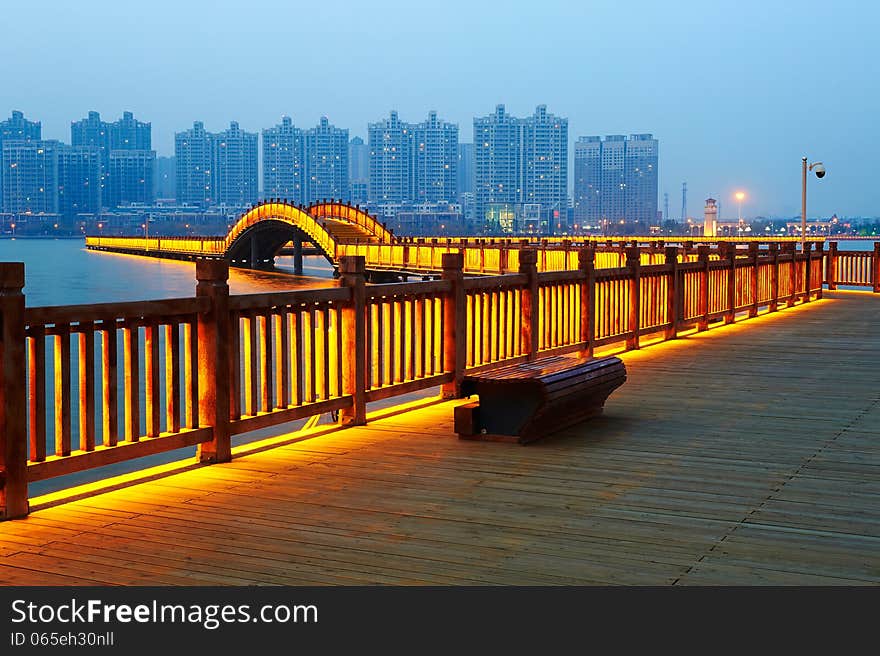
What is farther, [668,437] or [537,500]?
[668,437]

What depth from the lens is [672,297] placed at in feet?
53.1

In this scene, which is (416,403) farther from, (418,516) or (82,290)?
(82,290)

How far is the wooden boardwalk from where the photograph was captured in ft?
16.7

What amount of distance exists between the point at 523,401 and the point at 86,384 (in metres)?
3.24

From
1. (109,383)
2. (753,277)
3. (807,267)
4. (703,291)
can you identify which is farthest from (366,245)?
(109,383)

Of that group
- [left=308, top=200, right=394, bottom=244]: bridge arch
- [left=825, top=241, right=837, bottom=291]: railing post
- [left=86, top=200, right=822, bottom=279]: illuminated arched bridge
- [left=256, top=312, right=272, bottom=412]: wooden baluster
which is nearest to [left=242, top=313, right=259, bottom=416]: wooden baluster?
[left=256, top=312, right=272, bottom=412]: wooden baluster

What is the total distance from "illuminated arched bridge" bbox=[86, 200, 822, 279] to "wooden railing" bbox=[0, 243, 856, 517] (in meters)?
8.09

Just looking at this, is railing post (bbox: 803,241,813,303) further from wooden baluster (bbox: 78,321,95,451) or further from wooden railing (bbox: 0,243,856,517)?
wooden baluster (bbox: 78,321,95,451)

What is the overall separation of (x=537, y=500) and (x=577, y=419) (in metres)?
2.67

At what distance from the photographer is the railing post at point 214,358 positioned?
737 centimetres
